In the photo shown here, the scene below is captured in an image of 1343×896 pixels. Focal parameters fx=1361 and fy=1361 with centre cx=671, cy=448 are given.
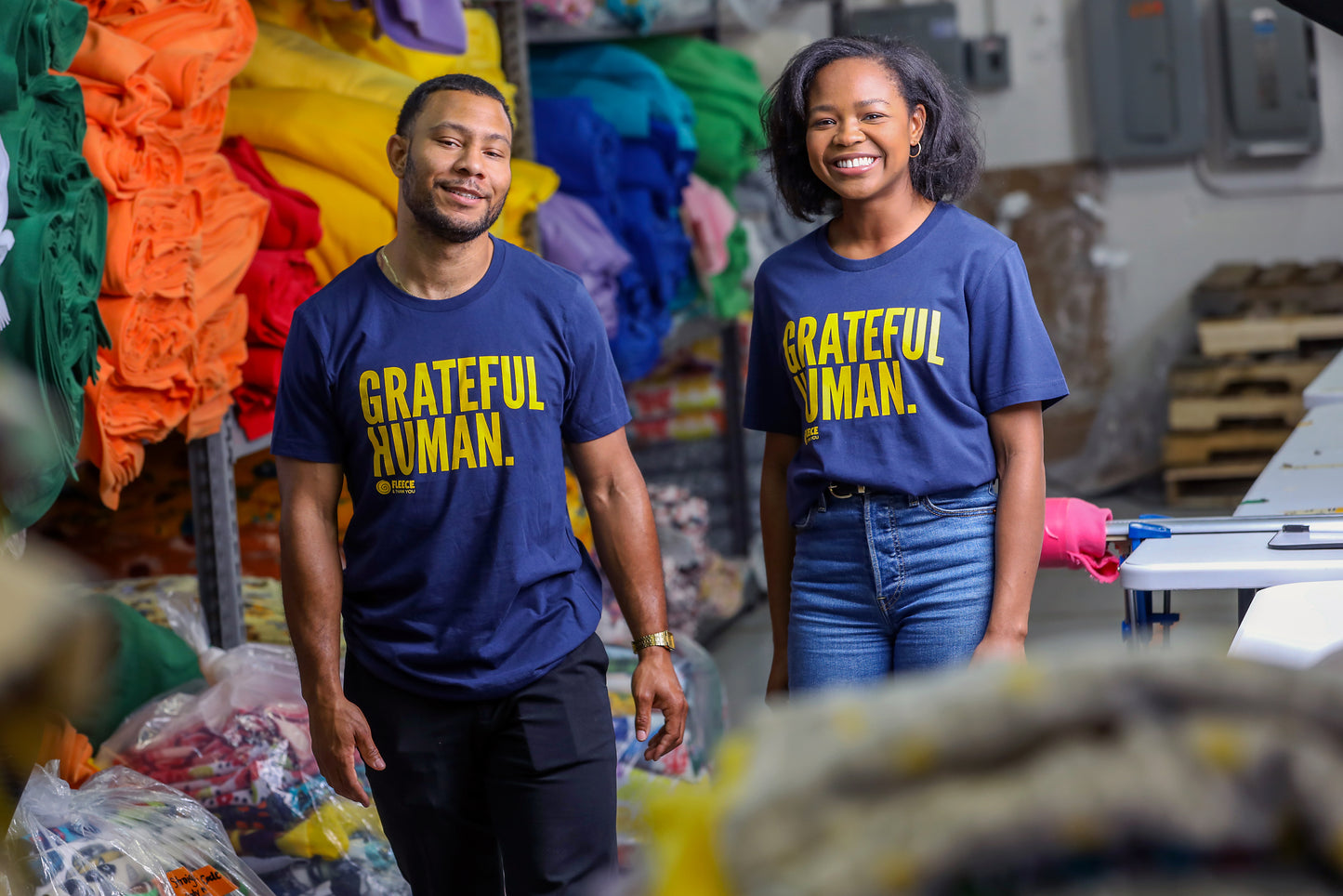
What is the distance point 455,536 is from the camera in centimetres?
180

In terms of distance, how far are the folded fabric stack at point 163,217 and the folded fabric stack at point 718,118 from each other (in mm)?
2360

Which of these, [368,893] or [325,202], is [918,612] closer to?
[368,893]

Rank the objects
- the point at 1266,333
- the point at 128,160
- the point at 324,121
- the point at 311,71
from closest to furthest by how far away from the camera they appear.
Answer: the point at 128,160, the point at 324,121, the point at 311,71, the point at 1266,333

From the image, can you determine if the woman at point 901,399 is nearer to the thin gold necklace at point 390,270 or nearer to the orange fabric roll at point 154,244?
the thin gold necklace at point 390,270

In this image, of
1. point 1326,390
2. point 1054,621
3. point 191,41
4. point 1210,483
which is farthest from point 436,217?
point 1210,483

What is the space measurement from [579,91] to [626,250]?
0.54m

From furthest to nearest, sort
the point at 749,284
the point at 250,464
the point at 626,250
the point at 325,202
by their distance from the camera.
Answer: the point at 749,284 < the point at 626,250 < the point at 250,464 < the point at 325,202

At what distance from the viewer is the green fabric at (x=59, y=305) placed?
5.47 ft

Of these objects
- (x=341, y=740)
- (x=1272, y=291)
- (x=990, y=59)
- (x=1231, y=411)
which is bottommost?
(x=1231, y=411)

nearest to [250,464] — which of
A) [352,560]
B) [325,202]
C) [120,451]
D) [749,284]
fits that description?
[325,202]

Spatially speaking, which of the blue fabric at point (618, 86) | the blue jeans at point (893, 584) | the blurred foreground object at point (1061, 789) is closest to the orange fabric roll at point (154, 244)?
the blue jeans at point (893, 584)

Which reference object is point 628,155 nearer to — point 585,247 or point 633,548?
point 585,247

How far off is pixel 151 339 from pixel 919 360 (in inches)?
45.9

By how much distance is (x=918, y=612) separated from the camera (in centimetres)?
174
